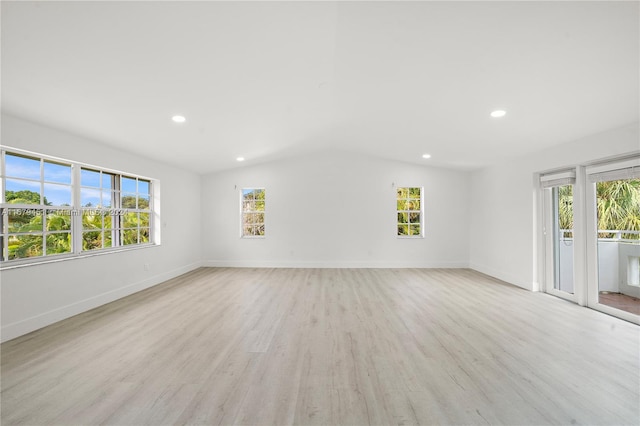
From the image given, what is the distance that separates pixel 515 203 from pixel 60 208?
7.16m

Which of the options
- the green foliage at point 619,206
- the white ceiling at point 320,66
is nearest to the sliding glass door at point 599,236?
the green foliage at point 619,206

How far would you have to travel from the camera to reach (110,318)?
3428 mm

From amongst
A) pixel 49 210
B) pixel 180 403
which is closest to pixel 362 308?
pixel 180 403

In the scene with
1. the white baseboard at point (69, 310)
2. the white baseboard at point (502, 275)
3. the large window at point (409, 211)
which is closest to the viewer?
the white baseboard at point (69, 310)

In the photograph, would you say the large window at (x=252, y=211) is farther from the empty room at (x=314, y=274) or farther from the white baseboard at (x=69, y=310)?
the white baseboard at (x=69, y=310)

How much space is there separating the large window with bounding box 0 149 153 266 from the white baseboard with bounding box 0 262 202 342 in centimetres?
65

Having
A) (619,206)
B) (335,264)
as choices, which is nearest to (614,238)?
(619,206)

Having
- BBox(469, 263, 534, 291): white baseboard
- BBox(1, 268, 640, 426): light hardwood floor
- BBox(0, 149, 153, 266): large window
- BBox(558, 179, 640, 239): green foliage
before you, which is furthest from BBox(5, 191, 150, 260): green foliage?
BBox(558, 179, 640, 239): green foliage

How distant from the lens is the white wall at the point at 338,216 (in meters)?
6.94

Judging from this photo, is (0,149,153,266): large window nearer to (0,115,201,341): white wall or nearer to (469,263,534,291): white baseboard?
(0,115,201,341): white wall

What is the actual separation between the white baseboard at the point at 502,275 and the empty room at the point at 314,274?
3.1 inches

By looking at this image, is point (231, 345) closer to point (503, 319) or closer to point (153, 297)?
point (153, 297)

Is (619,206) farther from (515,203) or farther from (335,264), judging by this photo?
(335,264)

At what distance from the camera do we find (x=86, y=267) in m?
3.75
